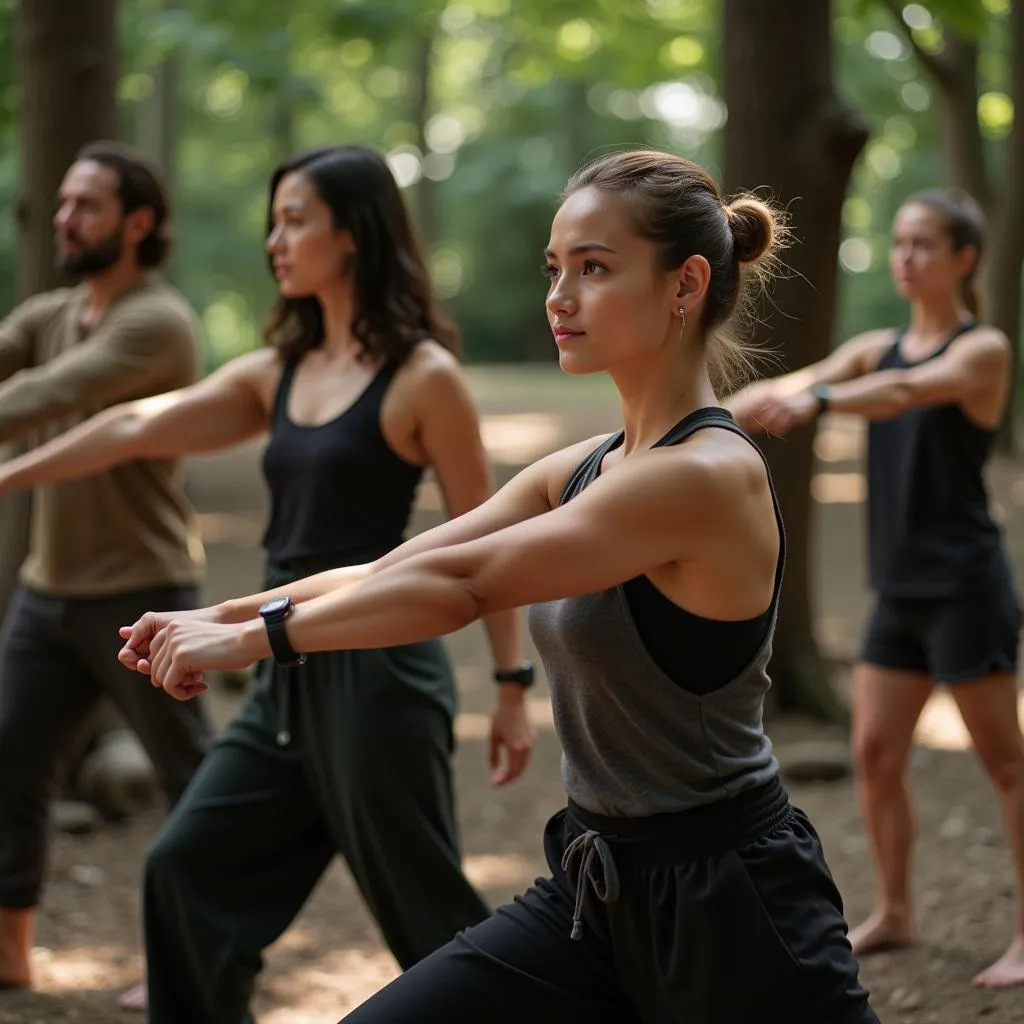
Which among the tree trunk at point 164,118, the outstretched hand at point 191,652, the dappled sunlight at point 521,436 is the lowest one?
the dappled sunlight at point 521,436

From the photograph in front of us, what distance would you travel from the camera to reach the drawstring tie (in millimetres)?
2748

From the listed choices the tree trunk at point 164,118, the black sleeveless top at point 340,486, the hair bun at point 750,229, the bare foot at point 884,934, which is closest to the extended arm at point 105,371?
the black sleeveless top at point 340,486

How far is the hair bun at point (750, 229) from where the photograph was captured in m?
2.92

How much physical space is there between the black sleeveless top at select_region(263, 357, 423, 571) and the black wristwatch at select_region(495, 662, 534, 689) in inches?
18.5

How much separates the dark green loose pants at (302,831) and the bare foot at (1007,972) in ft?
5.91

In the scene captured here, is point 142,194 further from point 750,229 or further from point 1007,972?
point 1007,972

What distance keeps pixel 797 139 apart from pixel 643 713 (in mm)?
5463

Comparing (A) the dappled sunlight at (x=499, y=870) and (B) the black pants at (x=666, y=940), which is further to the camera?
(A) the dappled sunlight at (x=499, y=870)

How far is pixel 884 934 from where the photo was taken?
5.38 metres

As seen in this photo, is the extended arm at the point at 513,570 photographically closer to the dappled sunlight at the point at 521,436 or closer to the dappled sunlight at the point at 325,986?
the dappled sunlight at the point at 325,986

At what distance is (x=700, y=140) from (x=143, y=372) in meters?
45.4

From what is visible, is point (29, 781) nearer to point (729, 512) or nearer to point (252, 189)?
point (729, 512)

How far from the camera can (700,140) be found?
48.8 m

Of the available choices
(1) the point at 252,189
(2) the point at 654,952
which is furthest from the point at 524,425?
(2) the point at 654,952
